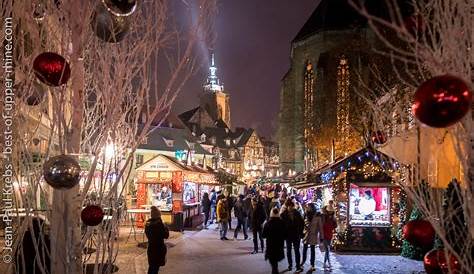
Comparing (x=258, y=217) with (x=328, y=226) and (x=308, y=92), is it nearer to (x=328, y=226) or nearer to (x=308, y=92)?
(x=328, y=226)

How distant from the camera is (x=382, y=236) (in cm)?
1731

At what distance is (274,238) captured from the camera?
1220 centimetres

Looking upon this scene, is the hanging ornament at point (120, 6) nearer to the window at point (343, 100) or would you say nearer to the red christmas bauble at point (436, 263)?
the red christmas bauble at point (436, 263)

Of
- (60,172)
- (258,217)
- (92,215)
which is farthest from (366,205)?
(60,172)

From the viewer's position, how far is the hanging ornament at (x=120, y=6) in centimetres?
485

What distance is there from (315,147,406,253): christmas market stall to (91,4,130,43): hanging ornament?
1338cm

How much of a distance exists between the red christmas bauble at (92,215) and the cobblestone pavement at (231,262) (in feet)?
24.2

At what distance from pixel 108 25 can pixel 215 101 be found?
104 metres

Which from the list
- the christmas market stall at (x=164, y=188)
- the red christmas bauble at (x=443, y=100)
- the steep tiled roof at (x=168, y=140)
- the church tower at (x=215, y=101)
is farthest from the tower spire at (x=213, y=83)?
the red christmas bauble at (x=443, y=100)

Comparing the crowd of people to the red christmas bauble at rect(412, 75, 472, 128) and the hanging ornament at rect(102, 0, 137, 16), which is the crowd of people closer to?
the hanging ornament at rect(102, 0, 137, 16)

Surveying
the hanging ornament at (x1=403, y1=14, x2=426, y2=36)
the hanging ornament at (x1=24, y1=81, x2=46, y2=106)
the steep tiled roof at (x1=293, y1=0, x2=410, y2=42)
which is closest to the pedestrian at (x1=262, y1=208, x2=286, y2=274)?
the hanging ornament at (x1=24, y1=81, x2=46, y2=106)

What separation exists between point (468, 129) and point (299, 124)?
181ft

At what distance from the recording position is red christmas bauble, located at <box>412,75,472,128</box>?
3090 millimetres

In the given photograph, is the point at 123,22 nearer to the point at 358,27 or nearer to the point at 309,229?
the point at 309,229
